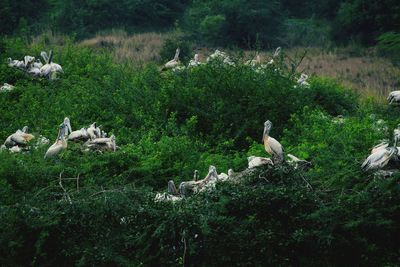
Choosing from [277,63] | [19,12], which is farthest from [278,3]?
[277,63]

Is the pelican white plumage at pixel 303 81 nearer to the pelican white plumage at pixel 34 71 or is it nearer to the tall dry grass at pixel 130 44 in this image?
the pelican white plumage at pixel 34 71

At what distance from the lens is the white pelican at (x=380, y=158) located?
14.9 meters

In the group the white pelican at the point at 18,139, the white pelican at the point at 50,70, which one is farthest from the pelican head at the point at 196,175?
the white pelican at the point at 50,70

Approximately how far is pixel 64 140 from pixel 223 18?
2746 cm

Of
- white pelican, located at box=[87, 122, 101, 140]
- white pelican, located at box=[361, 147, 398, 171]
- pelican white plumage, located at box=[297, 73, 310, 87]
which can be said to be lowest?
pelican white plumage, located at box=[297, 73, 310, 87]

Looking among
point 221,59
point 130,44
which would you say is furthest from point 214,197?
point 130,44

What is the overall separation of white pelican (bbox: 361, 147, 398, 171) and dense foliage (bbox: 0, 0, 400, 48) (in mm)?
24998

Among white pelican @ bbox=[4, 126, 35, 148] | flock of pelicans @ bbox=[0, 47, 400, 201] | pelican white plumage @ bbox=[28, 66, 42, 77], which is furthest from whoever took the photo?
pelican white plumage @ bbox=[28, 66, 42, 77]

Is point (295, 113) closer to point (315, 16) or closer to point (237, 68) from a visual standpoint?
point (237, 68)

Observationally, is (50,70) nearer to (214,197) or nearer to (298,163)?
(298,163)

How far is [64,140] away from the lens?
17.9 meters

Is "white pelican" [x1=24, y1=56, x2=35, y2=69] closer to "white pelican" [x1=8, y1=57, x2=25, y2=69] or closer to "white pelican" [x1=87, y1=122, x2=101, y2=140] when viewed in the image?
"white pelican" [x1=8, y1=57, x2=25, y2=69]

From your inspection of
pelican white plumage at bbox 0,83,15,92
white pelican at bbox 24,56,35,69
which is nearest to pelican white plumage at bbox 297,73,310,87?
pelican white plumage at bbox 0,83,15,92

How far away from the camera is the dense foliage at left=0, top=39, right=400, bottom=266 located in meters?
14.5
